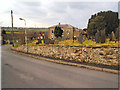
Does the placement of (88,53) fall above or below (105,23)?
below

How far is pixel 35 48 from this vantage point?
1639 cm

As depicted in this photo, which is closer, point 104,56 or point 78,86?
point 78,86

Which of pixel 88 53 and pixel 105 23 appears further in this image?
pixel 105 23

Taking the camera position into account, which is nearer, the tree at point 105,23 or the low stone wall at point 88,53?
the low stone wall at point 88,53

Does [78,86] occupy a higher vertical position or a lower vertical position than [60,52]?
lower

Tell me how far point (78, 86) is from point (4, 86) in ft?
14.4

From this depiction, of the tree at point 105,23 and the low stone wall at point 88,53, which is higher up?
the tree at point 105,23

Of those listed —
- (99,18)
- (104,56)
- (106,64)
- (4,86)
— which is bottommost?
(4,86)

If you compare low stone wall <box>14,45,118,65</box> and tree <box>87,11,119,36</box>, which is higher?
tree <box>87,11,119,36</box>

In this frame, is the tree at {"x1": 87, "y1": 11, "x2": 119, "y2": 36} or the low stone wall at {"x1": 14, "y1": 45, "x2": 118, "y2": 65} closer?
the low stone wall at {"x1": 14, "y1": 45, "x2": 118, "y2": 65}

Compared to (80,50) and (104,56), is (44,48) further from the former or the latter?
(104,56)

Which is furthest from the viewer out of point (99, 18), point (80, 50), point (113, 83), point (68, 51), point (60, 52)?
point (99, 18)

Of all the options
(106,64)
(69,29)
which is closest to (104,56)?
(106,64)

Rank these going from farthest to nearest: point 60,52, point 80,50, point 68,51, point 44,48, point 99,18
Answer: point 99,18 → point 44,48 → point 60,52 → point 68,51 → point 80,50
